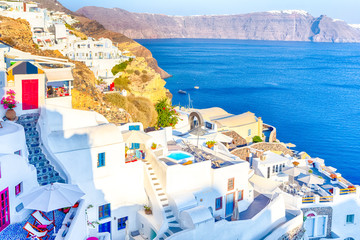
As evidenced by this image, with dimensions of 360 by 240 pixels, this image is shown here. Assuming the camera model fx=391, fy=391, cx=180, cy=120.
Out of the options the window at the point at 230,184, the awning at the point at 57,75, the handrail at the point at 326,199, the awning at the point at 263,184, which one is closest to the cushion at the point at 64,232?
the awning at the point at 57,75

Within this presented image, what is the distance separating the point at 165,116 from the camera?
1247 inches

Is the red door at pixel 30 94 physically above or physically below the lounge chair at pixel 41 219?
above

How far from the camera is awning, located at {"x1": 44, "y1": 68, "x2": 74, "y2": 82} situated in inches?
732

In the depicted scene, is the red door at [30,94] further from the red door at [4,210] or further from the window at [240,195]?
the window at [240,195]

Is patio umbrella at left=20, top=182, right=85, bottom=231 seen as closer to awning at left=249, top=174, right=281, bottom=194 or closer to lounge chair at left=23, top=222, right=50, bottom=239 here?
lounge chair at left=23, top=222, right=50, bottom=239

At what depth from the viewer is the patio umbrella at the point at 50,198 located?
10606mm

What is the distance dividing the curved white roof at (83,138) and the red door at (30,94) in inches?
75.6

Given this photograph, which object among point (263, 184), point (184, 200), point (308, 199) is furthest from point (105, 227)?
point (308, 199)


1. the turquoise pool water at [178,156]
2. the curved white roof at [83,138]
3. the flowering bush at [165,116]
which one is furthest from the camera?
the flowering bush at [165,116]

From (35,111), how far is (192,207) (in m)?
8.19

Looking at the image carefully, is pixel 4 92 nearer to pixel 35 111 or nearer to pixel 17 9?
pixel 35 111

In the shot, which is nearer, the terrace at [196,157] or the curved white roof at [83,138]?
the curved white roof at [83,138]

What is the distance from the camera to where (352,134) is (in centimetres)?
5784

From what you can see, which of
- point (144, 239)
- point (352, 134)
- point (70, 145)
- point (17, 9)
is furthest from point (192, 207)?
point (352, 134)
